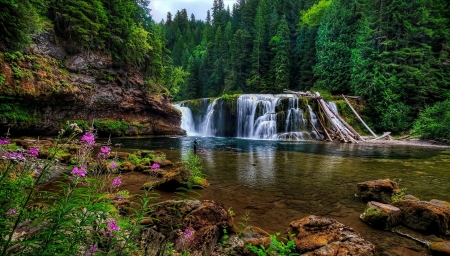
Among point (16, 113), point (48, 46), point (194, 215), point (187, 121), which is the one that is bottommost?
point (194, 215)

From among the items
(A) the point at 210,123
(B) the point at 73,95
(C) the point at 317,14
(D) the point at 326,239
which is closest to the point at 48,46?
(B) the point at 73,95

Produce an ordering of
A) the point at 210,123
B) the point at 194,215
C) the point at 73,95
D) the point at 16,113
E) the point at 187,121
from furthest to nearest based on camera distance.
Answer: the point at 187,121
the point at 210,123
the point at 73,95
the point at 16,113
the point at 194,215

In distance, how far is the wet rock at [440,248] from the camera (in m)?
3.58

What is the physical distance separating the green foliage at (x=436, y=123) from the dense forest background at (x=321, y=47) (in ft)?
0.31

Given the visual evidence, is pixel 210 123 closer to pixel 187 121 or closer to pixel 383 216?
pixel 187 121

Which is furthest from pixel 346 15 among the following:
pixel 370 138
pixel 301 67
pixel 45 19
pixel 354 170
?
pixel 45 19

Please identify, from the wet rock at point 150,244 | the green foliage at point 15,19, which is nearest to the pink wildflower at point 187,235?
the wet rock at point 150,244

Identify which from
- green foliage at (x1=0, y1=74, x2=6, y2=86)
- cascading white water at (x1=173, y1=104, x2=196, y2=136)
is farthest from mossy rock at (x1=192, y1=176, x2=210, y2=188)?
cascading white water at (x1=173, y1=104, x2=196, y2=136)

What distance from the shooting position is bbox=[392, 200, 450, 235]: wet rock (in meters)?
4.40

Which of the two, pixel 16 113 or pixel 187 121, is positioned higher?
pixel 16 113

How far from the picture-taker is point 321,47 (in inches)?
1545

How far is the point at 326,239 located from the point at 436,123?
992 inches

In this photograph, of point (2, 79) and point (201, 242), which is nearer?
point (201, 242)

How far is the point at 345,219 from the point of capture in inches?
197
